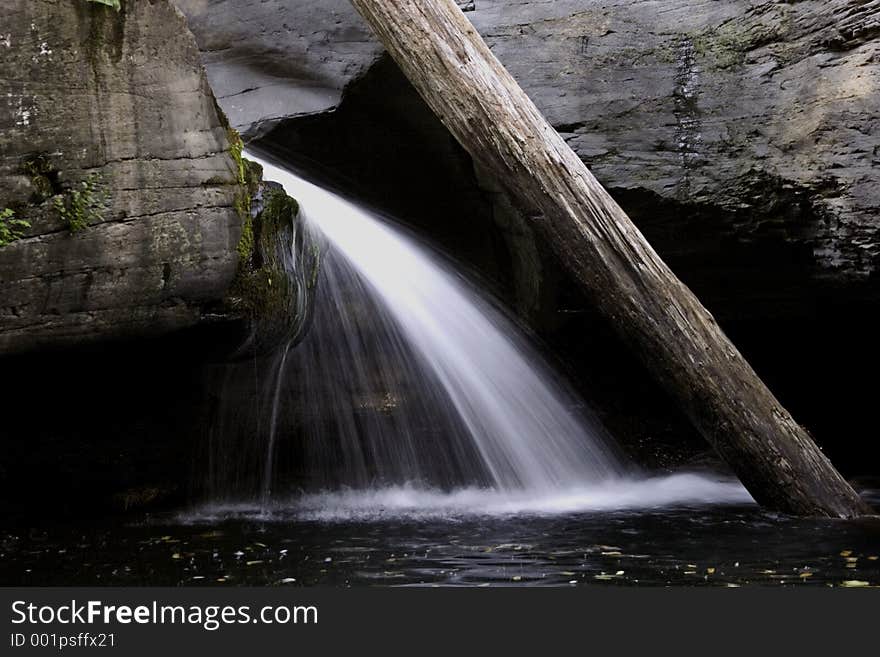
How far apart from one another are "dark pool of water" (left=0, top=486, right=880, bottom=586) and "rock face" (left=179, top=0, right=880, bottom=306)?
2.22 m

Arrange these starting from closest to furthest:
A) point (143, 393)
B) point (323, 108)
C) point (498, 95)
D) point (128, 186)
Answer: point (128, 186)
point (498, 95)
point (143, 393)
point (323, 108)

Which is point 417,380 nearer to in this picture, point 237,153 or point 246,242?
point 246,242

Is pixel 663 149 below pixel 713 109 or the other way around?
below

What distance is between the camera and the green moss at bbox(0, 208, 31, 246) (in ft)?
16.3

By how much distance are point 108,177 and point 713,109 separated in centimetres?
450

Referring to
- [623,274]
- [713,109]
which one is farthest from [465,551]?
[713,109]

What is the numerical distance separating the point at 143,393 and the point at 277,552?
1944 millimetres

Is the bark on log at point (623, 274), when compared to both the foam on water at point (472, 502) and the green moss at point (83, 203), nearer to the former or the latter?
the foam on water at point (472, 502)

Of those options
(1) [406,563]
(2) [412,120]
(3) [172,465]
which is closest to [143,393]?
(3) [172,465]

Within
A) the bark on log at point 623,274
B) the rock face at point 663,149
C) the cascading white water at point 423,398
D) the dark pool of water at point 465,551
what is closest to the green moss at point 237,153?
the cascading white water at point 423,398

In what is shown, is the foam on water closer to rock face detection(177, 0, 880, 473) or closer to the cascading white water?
the cascading white water

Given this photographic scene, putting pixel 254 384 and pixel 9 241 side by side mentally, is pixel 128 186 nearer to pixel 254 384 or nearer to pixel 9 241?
pixel 9 241

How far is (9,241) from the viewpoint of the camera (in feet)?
16.4

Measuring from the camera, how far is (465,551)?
4992 millimetres
